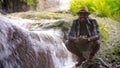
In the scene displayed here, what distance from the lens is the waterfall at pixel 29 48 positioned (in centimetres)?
708

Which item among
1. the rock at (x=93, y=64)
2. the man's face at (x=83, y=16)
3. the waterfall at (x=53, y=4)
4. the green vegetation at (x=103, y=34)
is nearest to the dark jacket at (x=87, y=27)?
the man's face at (x=83, y=16)

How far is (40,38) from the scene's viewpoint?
8.74 meters

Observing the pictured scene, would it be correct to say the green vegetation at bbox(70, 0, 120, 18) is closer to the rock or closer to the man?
the man

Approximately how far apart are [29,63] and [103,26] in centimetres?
365

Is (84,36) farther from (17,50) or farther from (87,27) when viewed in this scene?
(17,50)

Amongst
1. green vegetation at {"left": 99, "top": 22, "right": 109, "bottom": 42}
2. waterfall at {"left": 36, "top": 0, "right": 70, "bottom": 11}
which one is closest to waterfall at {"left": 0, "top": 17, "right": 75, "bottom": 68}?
green vegetation at {"left": 99, "top": 22, "right": 109, "bottom": 42}

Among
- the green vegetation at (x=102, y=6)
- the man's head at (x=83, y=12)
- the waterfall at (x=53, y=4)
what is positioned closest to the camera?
the man's head at (x=83, y=12)

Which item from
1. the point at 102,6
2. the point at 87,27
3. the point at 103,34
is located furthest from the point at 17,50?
the point at 102,6

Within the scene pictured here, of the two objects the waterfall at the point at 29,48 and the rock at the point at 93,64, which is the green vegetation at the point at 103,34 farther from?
the rock at the point at 93,64

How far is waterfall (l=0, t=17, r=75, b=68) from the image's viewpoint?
23.2ft

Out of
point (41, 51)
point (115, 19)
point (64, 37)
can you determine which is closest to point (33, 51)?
point (41, 51)

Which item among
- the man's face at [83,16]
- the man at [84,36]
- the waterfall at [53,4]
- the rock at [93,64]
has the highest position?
the man's face at [83,16]

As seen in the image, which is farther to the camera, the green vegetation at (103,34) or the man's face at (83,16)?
the green vegetation at (103,34)

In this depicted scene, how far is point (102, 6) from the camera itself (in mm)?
12477
